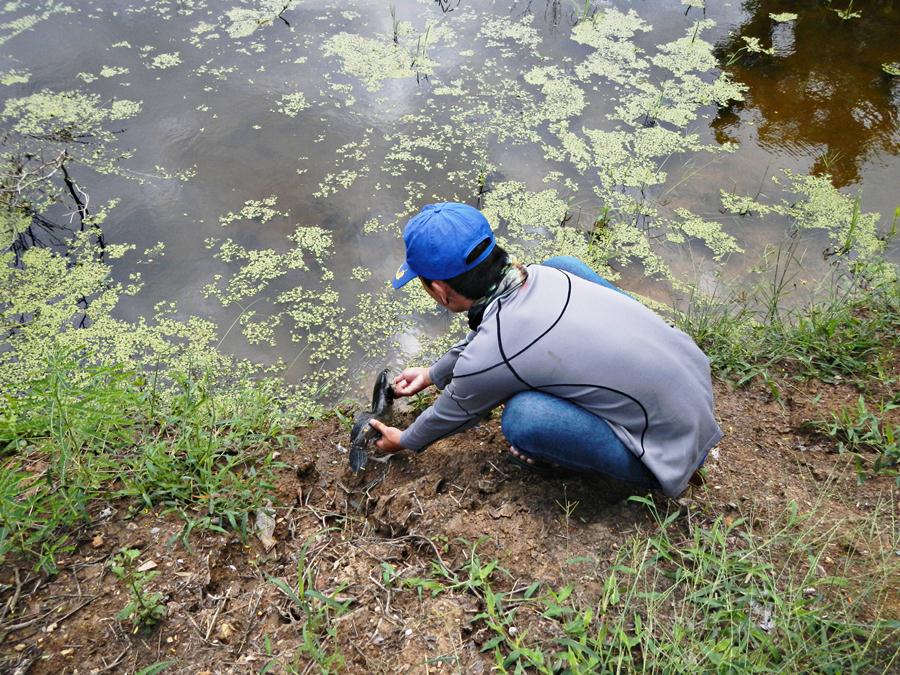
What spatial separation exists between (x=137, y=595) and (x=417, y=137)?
2.46 metres

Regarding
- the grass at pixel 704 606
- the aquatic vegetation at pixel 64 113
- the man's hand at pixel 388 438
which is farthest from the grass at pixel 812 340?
the aquatic vegetation at pixel 64 113

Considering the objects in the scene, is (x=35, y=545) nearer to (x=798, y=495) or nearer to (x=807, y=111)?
(x=798, y=495)

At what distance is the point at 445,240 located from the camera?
1.29 metres

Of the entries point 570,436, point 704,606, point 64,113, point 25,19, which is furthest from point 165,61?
point 704,606

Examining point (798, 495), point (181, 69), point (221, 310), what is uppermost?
point (181, 69)

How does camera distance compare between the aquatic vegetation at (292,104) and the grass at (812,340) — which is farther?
the aquatic vegetation at (292,104)

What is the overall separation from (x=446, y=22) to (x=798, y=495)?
133 inches

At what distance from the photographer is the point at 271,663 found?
113 centimetres

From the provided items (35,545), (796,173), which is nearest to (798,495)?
(35,545)

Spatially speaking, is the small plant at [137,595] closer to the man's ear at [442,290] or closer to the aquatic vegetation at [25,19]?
the man's ear at [442,290]

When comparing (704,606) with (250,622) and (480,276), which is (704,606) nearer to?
(480,276)

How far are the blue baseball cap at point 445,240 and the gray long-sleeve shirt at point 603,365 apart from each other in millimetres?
127

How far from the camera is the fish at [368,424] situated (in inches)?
68.4

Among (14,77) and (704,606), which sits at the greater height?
(14,77)
